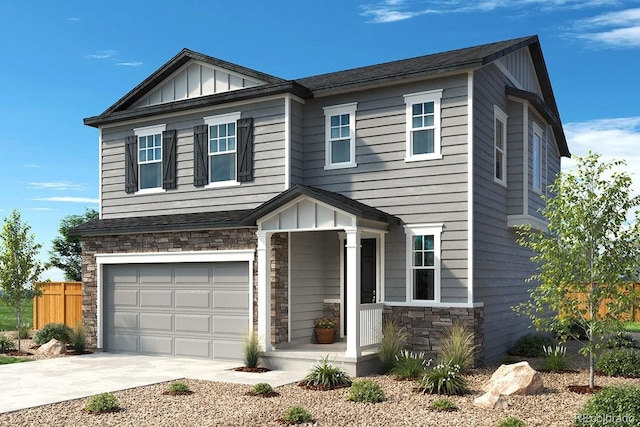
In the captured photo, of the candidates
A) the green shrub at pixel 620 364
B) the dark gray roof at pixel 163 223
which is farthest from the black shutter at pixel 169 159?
the green shrub at pixel 620 364

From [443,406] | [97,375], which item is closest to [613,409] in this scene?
[443,406]

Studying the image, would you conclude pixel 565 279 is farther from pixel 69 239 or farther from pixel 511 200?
pixel 69 239

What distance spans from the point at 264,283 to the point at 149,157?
17.8 ft

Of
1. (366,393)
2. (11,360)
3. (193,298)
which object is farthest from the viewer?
(11,360)

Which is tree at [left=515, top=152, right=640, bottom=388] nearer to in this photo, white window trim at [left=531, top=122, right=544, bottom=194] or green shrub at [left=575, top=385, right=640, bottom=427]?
green shrub at [left=575, top=385, right=640, bottom=427]

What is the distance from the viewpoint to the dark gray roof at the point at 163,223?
14148 millimetres

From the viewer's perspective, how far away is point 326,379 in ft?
35.9

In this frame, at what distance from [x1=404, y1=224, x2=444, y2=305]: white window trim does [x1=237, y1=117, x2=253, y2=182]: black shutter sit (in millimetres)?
3914

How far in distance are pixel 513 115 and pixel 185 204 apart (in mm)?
8112

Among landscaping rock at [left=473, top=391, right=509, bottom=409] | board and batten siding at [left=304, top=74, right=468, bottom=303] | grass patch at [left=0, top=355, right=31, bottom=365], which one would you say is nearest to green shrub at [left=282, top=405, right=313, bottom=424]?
landscaping rock at [left=473, top=391, right=509, bottom=409]

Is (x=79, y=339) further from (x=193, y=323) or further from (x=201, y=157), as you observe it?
(x=201, y=157)

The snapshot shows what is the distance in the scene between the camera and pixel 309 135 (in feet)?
48.7

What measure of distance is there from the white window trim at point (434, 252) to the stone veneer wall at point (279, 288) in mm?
2544

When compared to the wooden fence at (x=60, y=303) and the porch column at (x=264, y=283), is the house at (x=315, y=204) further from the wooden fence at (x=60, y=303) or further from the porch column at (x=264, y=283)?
the wooden fence at (x=60, y=303)
